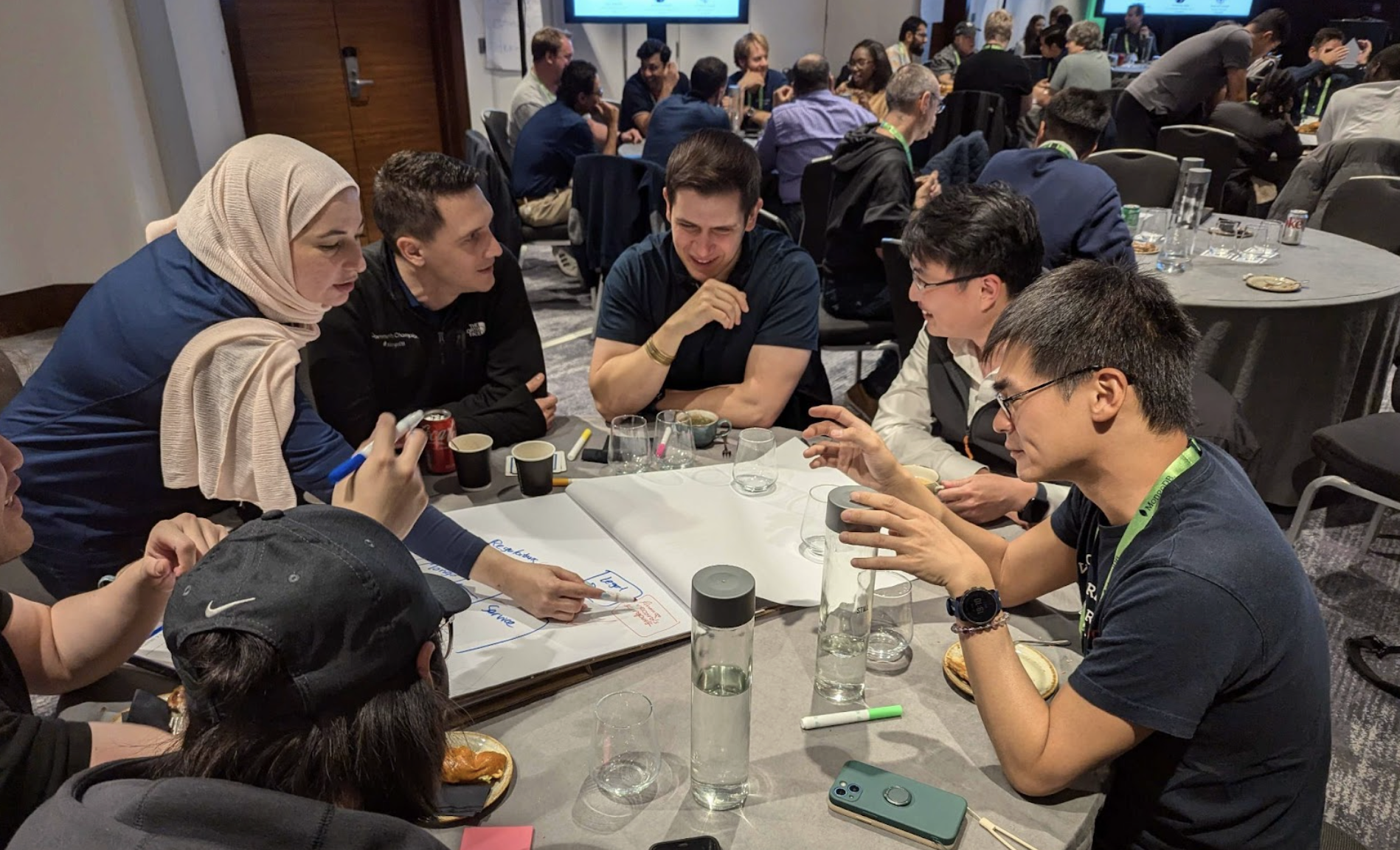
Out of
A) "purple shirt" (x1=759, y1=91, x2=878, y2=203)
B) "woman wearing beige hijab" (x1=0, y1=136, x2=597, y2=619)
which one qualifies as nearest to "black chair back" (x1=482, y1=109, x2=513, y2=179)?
"purple shirt" (x1=759, y1=91, x2=878, y2=203)

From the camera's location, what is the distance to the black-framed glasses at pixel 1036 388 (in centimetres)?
117

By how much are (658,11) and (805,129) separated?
3.39 metres

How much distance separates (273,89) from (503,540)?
5.35 m

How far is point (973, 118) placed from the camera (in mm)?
6789

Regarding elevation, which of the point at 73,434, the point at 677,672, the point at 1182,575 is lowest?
the point at 677,672

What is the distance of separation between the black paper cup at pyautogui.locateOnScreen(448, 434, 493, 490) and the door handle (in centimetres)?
528

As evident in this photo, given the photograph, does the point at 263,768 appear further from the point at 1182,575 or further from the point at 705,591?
the point at 1182,575

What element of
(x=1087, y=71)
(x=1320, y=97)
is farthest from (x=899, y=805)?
(x=1320, y=97)

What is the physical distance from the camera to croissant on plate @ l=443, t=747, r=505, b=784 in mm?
1045

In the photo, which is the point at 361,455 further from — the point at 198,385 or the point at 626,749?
the point at 626,749

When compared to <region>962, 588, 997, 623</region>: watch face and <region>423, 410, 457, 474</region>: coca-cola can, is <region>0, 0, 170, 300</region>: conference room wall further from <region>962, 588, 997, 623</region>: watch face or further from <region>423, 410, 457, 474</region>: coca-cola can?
<region>962, 588, 997, 623</region>: watch face

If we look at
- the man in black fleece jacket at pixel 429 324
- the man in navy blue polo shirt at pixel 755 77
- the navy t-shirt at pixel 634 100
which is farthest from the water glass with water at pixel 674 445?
the man in navy blue polo shirt at pixel 755 77

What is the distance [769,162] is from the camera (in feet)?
17.8

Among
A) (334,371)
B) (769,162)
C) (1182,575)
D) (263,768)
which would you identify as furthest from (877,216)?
(263,768)
